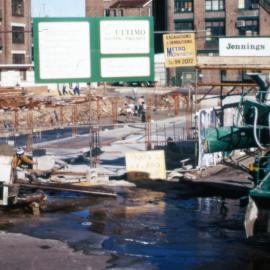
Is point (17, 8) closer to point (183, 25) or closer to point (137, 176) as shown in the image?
point (183, 25)

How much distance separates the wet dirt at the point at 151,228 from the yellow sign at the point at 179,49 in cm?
565

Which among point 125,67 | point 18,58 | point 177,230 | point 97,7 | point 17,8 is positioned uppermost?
point 97,7

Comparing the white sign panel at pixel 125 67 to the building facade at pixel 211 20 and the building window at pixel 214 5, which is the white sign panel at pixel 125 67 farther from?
the building window at pixel 214 5

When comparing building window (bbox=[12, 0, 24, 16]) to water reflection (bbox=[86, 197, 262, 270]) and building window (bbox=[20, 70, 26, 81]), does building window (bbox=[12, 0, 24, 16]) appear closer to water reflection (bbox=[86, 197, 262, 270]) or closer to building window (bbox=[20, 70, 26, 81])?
building window (bbox=[20, 70, 26, 81])

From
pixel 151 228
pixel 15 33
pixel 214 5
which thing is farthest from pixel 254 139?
pixel 214 5

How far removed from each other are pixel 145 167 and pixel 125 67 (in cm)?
422

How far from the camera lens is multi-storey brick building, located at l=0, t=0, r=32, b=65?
7825 cm

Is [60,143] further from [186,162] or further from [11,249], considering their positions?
[11,249]

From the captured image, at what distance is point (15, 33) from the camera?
80.0m

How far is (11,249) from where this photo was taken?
604 inches

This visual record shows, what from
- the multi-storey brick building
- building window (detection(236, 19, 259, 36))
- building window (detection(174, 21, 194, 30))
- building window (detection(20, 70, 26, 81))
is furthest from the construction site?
building window (detection(174, 21, 194, 30))

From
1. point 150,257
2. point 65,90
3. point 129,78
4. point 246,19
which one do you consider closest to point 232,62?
point 129,78

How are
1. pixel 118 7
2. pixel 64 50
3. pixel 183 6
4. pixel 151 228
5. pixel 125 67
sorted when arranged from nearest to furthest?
pixel 151 228
pixel 64 50
pixel 125 67
pixel 183 6
pixel 118 7

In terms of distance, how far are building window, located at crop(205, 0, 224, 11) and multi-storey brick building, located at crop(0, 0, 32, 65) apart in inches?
787
